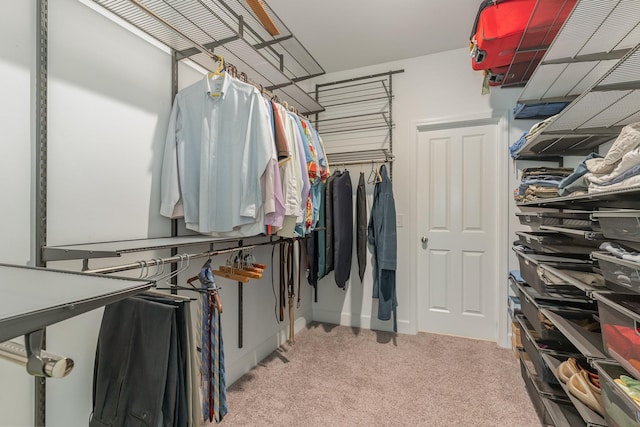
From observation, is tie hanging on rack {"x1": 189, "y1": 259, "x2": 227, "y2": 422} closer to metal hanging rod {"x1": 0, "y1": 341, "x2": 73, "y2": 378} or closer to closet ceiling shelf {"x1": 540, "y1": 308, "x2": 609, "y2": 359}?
metal hanging rod {"x1": 0, "y1": 341, "x2": 73, "y2": 378}

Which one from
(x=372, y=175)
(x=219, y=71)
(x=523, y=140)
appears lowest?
(x=372, y=175)

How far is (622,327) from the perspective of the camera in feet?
3.07

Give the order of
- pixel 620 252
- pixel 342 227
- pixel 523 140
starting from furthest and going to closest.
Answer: pixel 342 227 → pixel 523 140 → pixel 620 252

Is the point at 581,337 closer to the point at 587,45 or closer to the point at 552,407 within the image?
the point at 552,407

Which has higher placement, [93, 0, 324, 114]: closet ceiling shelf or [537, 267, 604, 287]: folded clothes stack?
[93, 0, 324, 114]: closet ceiling shelf

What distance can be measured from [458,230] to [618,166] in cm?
184

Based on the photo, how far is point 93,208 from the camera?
124 cm

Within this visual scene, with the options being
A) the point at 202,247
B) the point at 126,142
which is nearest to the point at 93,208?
the point at 126,142

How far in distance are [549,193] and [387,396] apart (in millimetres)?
1567

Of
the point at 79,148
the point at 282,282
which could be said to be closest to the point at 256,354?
the point at 282,282

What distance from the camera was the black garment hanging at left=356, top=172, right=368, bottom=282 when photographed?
280 cm

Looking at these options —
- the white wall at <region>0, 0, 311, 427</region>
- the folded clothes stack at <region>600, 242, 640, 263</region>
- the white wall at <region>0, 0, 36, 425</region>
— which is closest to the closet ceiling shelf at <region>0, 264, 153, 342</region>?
the white wall at <region>0, 0, 36, 425</region>

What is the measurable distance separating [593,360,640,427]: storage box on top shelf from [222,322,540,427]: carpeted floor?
794 millimetres

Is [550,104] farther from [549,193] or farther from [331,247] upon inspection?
[331,247]
